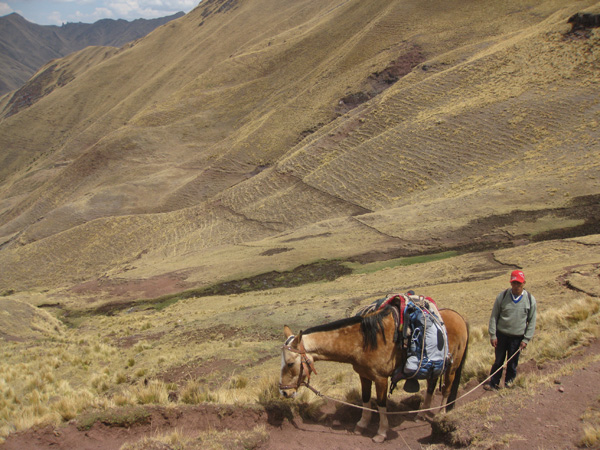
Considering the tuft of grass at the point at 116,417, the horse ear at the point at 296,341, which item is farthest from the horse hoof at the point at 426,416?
the tuft of grass at the point at 116,417

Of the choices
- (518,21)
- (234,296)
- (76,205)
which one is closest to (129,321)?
(234,296)

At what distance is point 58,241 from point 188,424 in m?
47.5

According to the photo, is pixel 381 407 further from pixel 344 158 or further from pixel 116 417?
pixel 344 158

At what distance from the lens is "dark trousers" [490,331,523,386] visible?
7.23m

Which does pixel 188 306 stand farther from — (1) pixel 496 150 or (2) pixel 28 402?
(1) pixel 496 150

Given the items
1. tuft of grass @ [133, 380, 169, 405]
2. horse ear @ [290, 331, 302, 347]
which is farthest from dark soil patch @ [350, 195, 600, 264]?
horse ear @ [290, 331, 302, 347]

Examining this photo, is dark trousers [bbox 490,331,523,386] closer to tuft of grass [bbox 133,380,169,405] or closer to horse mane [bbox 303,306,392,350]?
horse mane [bbox 303,306,392,350]

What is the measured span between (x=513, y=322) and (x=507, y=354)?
31.5 inches

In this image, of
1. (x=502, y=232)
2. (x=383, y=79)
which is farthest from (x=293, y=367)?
(x=383, y=79)

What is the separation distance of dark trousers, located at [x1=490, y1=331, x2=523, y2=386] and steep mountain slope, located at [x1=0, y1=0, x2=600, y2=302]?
18589 mm

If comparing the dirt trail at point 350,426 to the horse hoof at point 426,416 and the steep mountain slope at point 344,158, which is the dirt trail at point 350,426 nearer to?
the horse hoof at point 426,416

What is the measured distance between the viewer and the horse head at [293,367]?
626cm

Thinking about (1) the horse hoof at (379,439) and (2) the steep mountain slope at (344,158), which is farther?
(2) the steep mountain slope at (344,158)

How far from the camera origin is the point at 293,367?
6.28 meters
